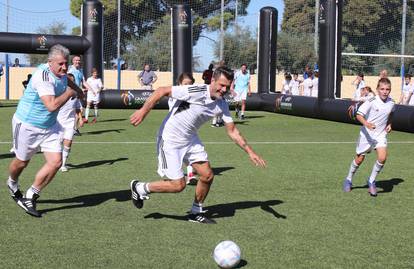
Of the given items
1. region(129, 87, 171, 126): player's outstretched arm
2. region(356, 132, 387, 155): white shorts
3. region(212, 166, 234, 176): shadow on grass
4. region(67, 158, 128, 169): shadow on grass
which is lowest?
region(212, 166, 234, 176): shadow on grass

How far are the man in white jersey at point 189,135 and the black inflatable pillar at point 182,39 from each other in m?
18.4

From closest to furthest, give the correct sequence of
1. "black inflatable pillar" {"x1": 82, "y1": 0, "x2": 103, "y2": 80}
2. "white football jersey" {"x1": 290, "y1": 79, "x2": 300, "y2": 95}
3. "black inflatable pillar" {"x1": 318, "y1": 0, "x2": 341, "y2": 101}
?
"black inflatable pillar" {"x1": 318, "y1": 0, "x2": 341, "y2": 101} → "black inflatable pillar" {"x1": 82, "y1": 0, "x2": 103, "y2": 80} → "white football jersey" {"x1": 290, "y1": 79, "x2": 300, "y2": 95}

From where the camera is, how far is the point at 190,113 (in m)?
6.61

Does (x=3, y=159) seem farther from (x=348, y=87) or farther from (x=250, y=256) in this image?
(x=348, y=87)

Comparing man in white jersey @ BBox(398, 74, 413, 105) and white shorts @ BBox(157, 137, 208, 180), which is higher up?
man in white jersey @ BBox(398, 74, 413, 105)

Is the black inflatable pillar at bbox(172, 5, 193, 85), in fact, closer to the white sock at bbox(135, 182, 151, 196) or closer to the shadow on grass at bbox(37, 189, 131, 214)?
the shadow on grass at bbox(37, 189, 131, 214)

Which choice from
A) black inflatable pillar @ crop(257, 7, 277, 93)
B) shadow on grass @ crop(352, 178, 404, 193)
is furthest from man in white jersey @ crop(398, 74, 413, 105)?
shadow on grass @ crop(352, 178, 404, 193)

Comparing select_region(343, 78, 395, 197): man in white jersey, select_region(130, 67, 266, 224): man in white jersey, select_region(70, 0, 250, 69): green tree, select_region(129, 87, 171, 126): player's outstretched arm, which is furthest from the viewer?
select_region(70, 0, 250, 69): green tree

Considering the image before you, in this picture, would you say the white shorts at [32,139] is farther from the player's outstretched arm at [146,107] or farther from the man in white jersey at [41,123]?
the player's outstretched arm at [146,107]

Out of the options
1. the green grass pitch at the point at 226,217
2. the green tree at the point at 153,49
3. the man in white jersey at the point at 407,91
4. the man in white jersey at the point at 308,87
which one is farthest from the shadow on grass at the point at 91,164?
the green tree at the point at 153,49

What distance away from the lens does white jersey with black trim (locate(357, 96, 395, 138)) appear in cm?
870

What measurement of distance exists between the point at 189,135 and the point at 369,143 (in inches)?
126

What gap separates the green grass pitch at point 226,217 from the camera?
549cm

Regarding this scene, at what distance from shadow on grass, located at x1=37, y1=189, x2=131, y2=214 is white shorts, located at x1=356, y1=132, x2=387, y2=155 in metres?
3.29
